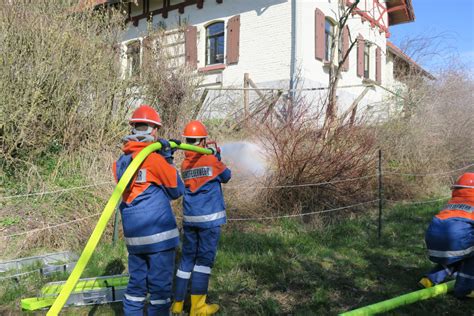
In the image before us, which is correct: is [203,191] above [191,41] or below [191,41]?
below

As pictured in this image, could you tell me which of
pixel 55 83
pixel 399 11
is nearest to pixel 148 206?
pixel 55 83

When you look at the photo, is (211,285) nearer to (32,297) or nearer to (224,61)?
(32,297)

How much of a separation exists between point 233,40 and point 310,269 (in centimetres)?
1028

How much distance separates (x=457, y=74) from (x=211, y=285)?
37.5ft

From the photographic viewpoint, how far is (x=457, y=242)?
3887mm

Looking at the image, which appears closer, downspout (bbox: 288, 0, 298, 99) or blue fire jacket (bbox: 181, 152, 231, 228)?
blue fire jacket (bbox: 181, 152, 231, 228)

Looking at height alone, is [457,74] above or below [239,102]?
above

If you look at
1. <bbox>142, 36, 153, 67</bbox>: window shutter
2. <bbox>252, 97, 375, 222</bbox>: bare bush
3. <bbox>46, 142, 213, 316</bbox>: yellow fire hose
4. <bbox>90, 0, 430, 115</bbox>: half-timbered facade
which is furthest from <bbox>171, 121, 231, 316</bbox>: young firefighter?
<bbox>90, 0, 430, 115</bbox>: half-timbered facade

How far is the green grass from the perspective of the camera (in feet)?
12.5

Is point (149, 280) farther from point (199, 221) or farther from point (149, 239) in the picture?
point (199, 221)

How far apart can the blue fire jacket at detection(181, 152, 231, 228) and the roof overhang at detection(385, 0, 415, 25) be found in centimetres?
1695

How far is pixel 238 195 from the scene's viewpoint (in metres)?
6.96

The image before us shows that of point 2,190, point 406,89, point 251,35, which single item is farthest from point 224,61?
point 2,190

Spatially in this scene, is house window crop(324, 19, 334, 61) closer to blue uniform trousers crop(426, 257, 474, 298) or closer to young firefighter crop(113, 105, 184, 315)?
blue uniform trousers crop(426, 257, 474, 298)
